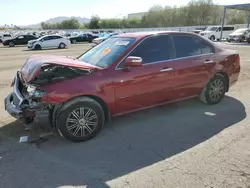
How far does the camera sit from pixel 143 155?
3.43 metres

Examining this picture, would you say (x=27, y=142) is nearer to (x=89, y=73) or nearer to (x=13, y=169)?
(x=13, y=169)

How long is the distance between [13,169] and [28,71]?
1.63 m

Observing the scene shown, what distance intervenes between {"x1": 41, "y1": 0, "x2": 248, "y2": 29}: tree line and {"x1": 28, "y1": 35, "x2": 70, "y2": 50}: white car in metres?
46.4

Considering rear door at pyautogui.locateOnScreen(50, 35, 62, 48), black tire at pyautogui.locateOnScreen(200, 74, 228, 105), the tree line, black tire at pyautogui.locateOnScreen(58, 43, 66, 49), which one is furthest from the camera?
the tree line

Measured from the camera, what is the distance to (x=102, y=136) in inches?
159

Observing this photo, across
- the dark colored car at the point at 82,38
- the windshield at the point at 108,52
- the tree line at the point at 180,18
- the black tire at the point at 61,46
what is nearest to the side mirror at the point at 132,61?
the windshield at the point at 108,52

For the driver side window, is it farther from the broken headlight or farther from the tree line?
the tree line

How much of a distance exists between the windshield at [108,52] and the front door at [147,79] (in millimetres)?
211

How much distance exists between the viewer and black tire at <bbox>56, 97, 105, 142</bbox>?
3607mm

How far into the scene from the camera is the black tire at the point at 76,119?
11.8 ft

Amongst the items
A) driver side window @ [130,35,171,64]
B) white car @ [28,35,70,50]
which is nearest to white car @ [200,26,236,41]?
white car @ [28,35,70,50]

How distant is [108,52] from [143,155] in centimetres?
201

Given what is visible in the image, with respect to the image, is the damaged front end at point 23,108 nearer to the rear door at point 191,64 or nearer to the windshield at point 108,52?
the windshield at point 108,52

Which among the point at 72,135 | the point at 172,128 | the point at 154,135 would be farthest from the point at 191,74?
the point at 72,135
